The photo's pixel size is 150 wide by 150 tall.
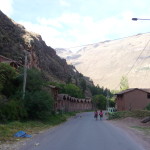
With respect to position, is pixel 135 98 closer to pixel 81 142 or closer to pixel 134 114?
pixel 134 114

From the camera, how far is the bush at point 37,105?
3206cm

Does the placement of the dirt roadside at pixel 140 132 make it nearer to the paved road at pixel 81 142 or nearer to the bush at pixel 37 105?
the paved road at pixel 81 142

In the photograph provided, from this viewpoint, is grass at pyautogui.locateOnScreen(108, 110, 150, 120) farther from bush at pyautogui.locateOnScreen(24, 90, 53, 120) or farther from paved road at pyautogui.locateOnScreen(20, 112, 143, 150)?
paved road at pyautogui.locateOnScreen(20, 112, 143, 150)

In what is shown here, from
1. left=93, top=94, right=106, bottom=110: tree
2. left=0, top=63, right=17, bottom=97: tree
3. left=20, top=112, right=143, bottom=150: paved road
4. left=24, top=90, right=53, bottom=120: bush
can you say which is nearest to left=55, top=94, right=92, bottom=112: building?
left=93, top=94, right=106, bottom=110: tree

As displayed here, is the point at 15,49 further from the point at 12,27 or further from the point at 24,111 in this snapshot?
the point at 24,111

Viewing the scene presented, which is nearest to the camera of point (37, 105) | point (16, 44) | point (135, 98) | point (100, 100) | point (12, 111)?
point (12, 111)

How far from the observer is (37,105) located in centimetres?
3250

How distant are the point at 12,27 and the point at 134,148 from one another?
8331 centimetres

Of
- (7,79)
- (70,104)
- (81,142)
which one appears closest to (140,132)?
(81,142)

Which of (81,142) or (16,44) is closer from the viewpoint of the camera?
(81,142)

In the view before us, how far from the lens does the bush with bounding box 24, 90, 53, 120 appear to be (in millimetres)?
32062

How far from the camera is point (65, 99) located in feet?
259

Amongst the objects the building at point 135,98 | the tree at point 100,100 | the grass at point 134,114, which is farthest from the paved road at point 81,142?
the tree at point 100,100

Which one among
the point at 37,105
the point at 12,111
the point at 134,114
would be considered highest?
the point at 37,105
